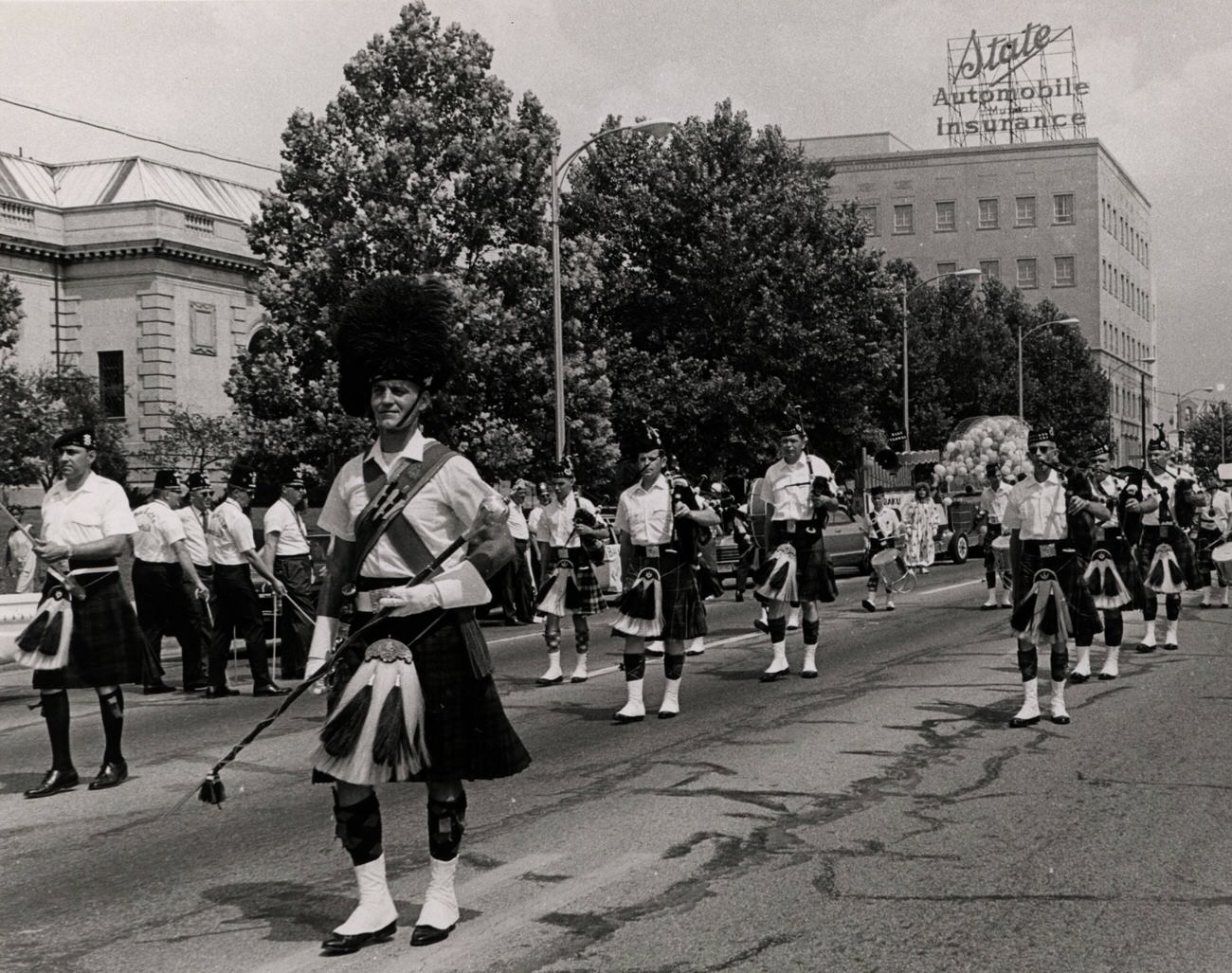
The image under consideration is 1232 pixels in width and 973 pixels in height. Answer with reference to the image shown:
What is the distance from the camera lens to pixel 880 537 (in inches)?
850

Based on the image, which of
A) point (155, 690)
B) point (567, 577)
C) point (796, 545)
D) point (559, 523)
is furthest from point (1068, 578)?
point (155, 690)

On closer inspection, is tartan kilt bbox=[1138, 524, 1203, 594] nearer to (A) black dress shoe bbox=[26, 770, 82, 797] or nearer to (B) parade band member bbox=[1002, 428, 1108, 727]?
(B) parade band member bbox=[1002, 428, 1108, 727]

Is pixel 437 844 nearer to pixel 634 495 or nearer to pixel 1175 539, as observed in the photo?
pixel 634 495

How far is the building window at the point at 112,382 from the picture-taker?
43.6m

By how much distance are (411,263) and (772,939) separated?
22.9 metres

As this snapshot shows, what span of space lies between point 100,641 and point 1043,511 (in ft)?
18.5

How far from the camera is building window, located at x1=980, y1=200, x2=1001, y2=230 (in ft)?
291

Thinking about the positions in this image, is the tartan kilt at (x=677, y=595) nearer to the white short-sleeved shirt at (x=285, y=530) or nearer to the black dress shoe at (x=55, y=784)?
the black dress shoe at (x=55, y=784)

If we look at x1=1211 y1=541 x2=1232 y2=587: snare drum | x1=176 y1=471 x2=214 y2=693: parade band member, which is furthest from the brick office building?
x1=176 y1=471 x2=214 y2=693: parade band member

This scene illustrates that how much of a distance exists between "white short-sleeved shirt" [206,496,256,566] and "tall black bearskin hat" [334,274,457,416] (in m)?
7.42

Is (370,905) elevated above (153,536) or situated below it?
below

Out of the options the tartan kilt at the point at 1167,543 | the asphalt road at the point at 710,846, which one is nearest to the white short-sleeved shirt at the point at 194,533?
the asphalt road at the point at 710,846

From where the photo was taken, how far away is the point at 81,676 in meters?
7.59

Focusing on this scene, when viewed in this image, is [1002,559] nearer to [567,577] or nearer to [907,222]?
[567,577]
